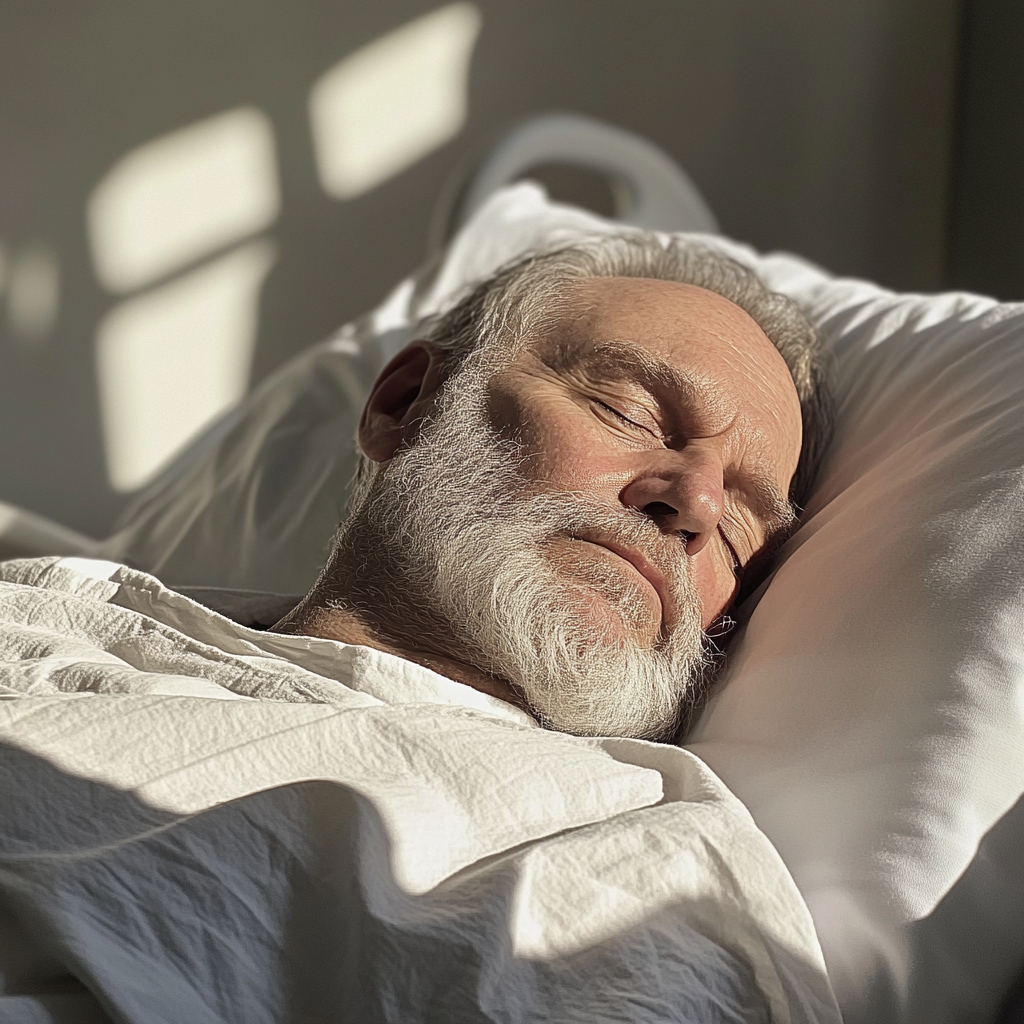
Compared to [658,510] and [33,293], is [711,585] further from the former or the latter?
[33,293]

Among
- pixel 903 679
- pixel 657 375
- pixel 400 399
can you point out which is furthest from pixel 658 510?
pixel 400 399

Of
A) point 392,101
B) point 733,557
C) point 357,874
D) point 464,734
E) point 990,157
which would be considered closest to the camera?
point 357,874

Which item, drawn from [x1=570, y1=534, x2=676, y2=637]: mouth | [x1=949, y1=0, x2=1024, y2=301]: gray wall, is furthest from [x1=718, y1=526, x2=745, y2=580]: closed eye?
[x1=949, y1=0, x2=1024, y2=301]: gray wall

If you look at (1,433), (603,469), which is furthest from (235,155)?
(603,469)

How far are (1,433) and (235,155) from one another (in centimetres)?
73

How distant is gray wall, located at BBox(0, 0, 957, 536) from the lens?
2.14 metres

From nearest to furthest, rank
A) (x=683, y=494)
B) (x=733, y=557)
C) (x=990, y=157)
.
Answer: (x=683, y=494) → (x=733, y=557) → (x=990, y=157)

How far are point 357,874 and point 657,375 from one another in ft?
1.74

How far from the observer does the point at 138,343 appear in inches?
89.1

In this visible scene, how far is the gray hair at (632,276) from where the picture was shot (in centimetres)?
107

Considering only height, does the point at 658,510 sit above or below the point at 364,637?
above

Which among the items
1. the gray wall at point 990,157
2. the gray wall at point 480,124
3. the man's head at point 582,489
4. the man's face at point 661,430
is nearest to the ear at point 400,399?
the man's head at point 582,489

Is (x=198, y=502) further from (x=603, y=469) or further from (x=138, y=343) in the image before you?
(x=138, y=343)

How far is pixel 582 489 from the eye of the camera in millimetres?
902
